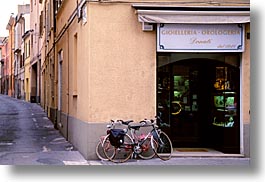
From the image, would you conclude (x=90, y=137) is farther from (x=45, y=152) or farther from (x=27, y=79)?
(x=27, y=79)

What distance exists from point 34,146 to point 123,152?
3403mm

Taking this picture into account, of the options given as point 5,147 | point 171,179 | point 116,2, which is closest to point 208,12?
point 116,2

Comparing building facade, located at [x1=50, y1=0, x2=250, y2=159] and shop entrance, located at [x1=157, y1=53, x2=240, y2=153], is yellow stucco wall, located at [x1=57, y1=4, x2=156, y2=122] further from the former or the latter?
shop entrance, located at [x1=157, y1=53, x2=240, y2=153]

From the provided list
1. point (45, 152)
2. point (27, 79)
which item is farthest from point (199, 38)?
point (27, 79)

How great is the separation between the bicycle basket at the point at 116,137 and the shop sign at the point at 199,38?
1787mm

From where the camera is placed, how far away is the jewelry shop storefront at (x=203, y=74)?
33.2 ft

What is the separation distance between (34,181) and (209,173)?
8.99 ft

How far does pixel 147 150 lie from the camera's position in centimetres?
1012

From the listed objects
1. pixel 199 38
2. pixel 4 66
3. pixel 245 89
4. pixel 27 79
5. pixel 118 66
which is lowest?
pixel 245 89

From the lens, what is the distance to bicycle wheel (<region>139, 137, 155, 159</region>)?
10.1 meters

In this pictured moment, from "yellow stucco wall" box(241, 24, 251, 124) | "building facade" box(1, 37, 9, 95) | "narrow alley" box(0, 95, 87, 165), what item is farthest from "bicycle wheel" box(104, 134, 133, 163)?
"building facade" box(1, 37, 9, 95)

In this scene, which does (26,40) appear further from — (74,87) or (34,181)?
(34,181)

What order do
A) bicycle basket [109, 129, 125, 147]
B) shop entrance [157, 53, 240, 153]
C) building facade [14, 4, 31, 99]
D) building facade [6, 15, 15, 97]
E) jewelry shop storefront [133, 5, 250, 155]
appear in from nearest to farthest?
bicycle basket [109, 129, 125, 147] < jewelry shop storefront [133, 5, 250, 155] < shop entrance [157, 53, 240, 153] < building facade [14, 4, 31, 99] < building facade [6, 15, 15, 97]

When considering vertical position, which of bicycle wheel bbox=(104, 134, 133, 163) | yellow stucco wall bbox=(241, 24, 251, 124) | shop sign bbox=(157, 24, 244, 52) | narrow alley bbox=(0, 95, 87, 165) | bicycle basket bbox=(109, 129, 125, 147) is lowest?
narrow alley bbox=(0, 95, 87, 165)
